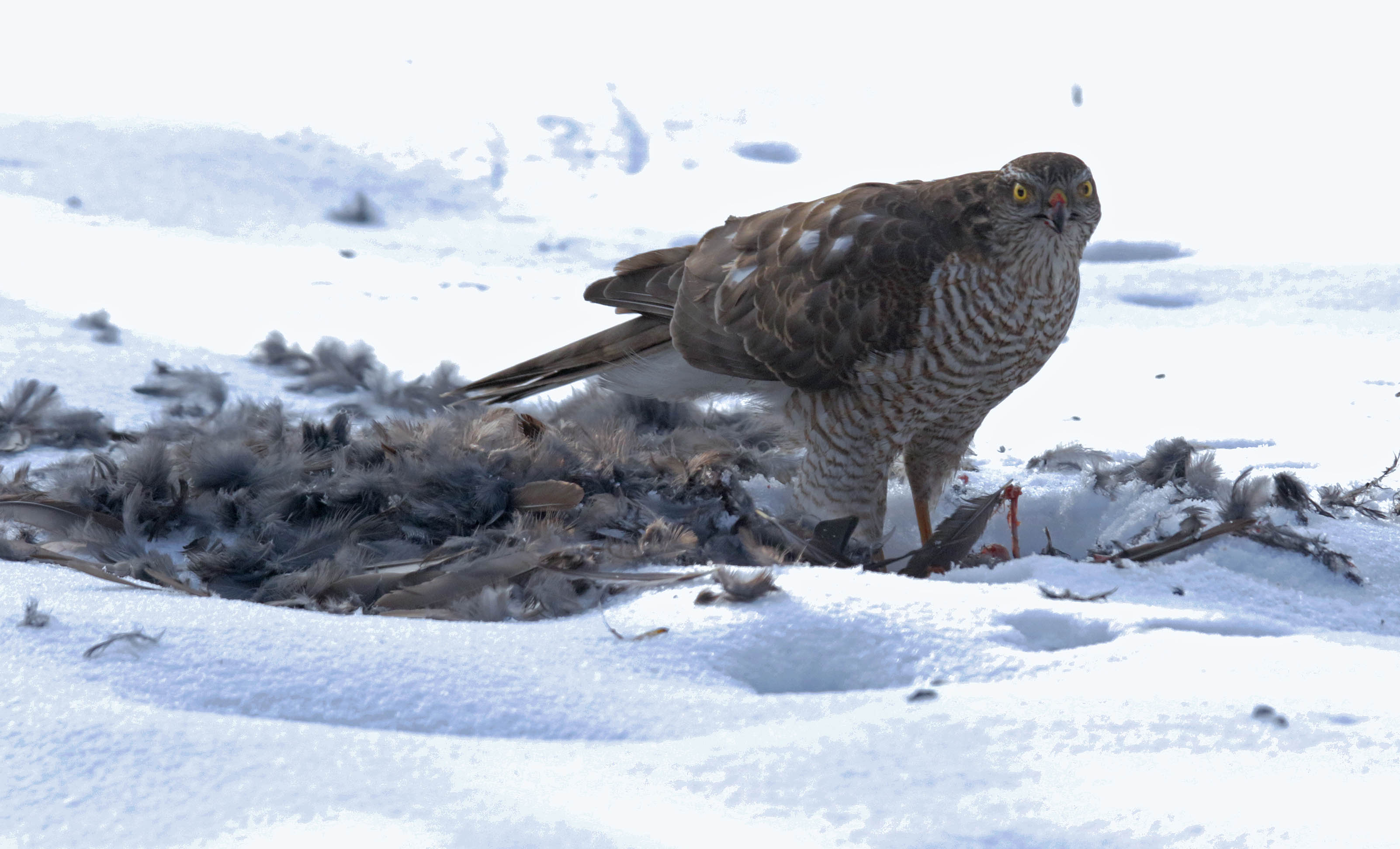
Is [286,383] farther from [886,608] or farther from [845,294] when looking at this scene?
[886,608]

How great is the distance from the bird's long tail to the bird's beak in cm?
111

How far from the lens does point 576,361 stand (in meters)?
3.48

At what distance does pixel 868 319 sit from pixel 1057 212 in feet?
1.61

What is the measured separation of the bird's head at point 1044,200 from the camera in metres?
2.80

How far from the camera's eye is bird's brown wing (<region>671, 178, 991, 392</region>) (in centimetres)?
290

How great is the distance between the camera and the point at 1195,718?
4.60 feet

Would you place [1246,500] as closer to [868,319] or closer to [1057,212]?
[1057,212]

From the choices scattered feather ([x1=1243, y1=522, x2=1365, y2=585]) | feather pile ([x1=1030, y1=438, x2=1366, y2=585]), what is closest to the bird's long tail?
feather pile ([x1=1030, y1=438, x2=1366, y2=585])

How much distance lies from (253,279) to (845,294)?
11.1 ft

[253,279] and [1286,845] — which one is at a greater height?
[253,279]

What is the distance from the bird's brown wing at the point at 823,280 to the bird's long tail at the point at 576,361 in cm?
16

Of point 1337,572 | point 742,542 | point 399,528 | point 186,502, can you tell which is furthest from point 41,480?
point 1337,572

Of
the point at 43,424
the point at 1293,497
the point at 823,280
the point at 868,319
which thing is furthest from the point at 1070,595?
the point at 43,424

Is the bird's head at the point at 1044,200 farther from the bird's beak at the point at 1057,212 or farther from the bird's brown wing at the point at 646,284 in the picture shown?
the bird's brown wing at the point at 646,284
